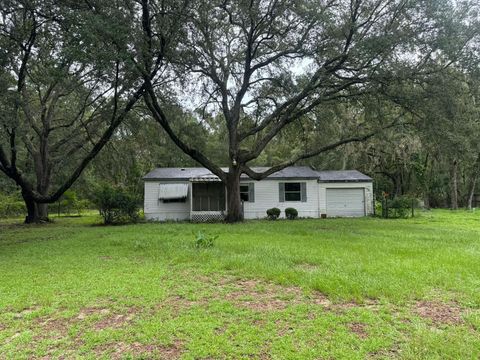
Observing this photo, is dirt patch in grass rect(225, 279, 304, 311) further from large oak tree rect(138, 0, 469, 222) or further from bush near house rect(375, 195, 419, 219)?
bush near house rect(375, 195, 419, 219)

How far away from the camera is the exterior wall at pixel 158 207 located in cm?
1808

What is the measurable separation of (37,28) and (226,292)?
1191 centimetres

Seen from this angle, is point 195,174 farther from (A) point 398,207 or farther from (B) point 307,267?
(B) point 307,267

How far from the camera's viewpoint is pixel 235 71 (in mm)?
16594

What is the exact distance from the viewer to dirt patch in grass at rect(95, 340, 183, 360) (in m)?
3.01

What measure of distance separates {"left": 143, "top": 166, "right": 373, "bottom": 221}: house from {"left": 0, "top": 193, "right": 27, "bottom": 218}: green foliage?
11107mm

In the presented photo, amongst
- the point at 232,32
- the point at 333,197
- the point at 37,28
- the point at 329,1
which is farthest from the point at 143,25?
the point at 333,197

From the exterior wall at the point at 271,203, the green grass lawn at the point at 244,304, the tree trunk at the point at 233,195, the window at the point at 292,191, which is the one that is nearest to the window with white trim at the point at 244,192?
the exterior wall at the point at 271,203

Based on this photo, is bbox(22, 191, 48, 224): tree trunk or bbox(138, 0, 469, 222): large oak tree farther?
bbox(22, 191, 48, 224): tree trunk

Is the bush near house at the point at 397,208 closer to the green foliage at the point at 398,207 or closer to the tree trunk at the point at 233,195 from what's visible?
the green foliage at the point at 398,207

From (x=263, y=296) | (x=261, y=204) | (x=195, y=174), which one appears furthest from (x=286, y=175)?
(x=263, y=296)

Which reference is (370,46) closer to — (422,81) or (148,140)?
(422,81)

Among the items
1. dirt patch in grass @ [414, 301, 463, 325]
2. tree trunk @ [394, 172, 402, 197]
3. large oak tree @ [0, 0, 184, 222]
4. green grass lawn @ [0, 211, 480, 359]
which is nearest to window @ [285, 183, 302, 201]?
large oak tree @ [0, 0, 184, 222]

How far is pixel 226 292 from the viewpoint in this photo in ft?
15.5
